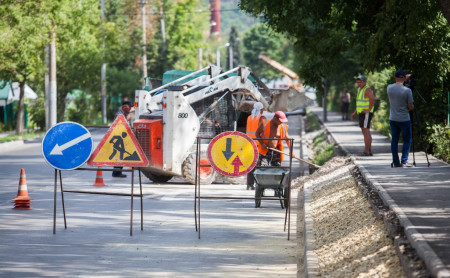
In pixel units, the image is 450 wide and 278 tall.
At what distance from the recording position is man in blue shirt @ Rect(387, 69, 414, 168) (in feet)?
49.2

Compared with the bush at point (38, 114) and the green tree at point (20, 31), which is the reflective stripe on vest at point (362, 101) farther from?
the bush at point (38, 114)

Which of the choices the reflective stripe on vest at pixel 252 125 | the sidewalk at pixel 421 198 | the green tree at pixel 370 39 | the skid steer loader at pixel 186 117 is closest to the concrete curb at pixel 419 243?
the sidewalk at pixel 421 198

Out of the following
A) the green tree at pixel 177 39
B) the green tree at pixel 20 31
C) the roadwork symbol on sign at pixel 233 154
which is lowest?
the roadwork symbol on sign at pixel 233 154

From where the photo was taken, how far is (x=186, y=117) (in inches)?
689

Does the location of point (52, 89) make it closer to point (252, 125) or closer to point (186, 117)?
point (186, 117)

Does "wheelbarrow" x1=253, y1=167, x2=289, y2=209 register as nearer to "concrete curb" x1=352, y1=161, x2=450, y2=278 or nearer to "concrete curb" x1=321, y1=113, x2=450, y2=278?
"concrete curb" x1=321, y1=113, x2=450, y2=278

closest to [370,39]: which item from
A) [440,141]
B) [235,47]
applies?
[440,141]

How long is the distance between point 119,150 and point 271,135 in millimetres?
4734

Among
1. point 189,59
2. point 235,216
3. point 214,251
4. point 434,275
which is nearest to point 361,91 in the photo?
point 235,216

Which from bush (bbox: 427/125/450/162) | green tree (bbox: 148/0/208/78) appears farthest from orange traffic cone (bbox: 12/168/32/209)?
green tree (bbox: 148/0/208/78)

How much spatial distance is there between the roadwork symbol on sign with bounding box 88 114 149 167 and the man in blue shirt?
19.2 feet

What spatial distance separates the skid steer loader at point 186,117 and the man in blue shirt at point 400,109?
4.53m

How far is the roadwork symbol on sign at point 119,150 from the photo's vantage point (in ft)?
36.7

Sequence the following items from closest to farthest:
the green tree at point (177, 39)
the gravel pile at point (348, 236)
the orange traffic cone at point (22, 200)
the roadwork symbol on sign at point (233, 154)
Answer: the gravel pile at point (348, 236) < the roadwork symbol on sign at point (233, 154) < the orange traffic cone at point (22, 200) < the green tree at point (177, 39)
